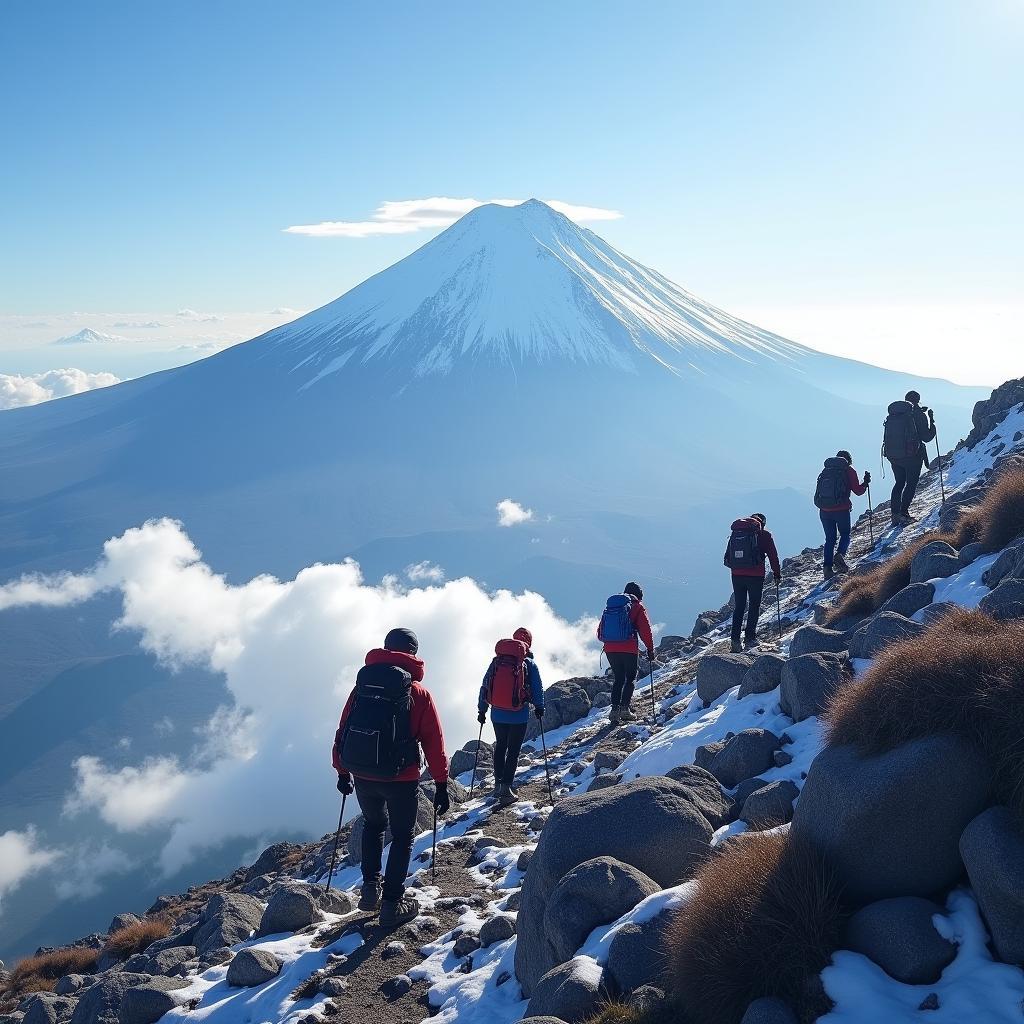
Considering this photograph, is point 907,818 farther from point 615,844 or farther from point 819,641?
point 819,641

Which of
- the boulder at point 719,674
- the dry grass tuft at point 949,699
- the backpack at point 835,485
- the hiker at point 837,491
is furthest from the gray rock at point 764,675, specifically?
the backpack at point 835,485

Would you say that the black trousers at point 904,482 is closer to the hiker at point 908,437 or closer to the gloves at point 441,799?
the hiker at point 908,437

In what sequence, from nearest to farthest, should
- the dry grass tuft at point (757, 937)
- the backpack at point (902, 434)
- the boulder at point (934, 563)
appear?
the dry grass tuft at point (757, 937), the boulder at point (934, 563), the backpack at point (902, 434)

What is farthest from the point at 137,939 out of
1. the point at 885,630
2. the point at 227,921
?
the point at 885,630

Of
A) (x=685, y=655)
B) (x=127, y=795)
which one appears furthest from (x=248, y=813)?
(x=685, y=655)

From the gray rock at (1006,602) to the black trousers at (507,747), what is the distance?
6758 millimetres

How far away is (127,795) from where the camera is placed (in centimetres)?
19600

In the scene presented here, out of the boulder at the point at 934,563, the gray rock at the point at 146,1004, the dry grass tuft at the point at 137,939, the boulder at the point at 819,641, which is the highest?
the boulder at the point at 934,563

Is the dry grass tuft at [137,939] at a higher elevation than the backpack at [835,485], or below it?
below

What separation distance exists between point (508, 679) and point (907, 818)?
A: 755 centimetres

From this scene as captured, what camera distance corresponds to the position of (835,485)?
17047 mm

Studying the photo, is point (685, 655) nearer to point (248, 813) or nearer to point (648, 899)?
point (648, 899)

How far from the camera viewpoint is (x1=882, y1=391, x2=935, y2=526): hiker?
725 inches

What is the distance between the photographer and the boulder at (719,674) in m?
12.6
